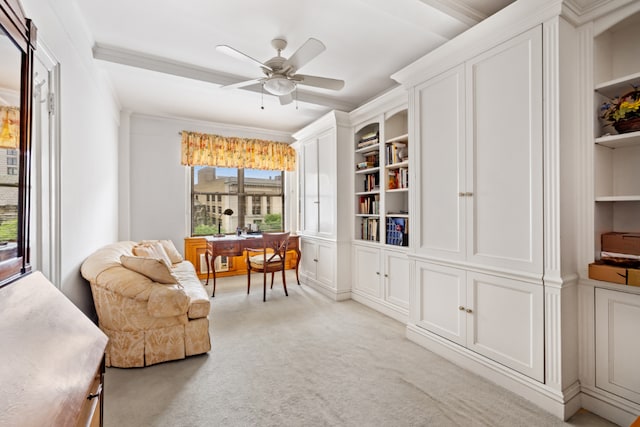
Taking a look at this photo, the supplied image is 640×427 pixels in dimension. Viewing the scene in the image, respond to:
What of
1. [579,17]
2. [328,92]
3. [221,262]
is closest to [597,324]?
[579,17]

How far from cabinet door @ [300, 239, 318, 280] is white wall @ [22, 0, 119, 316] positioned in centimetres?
255

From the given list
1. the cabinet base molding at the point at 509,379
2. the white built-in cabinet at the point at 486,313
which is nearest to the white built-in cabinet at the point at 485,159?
the white built-in cabinet at the point at 486,313

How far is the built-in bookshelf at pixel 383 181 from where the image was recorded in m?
3.20

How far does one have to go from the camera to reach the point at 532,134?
1.80m

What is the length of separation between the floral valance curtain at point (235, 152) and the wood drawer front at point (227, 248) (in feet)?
4.91

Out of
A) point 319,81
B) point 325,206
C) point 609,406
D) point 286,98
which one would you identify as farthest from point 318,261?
point 609,406

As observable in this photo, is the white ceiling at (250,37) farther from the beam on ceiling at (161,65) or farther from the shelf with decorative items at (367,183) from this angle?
the shelf with decorative items at (367,183)

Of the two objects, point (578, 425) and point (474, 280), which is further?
point (474, 280)

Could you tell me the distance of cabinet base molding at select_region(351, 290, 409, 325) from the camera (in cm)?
305

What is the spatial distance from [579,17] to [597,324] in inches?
71.2

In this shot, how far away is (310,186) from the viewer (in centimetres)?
451

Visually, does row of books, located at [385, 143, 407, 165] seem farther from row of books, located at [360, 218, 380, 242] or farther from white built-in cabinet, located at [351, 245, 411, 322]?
white built-in cabinet, located at [351, 245, 411, 322]

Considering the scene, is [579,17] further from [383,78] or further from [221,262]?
[221,262]

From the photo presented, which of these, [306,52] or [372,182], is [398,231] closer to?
[372,182]
